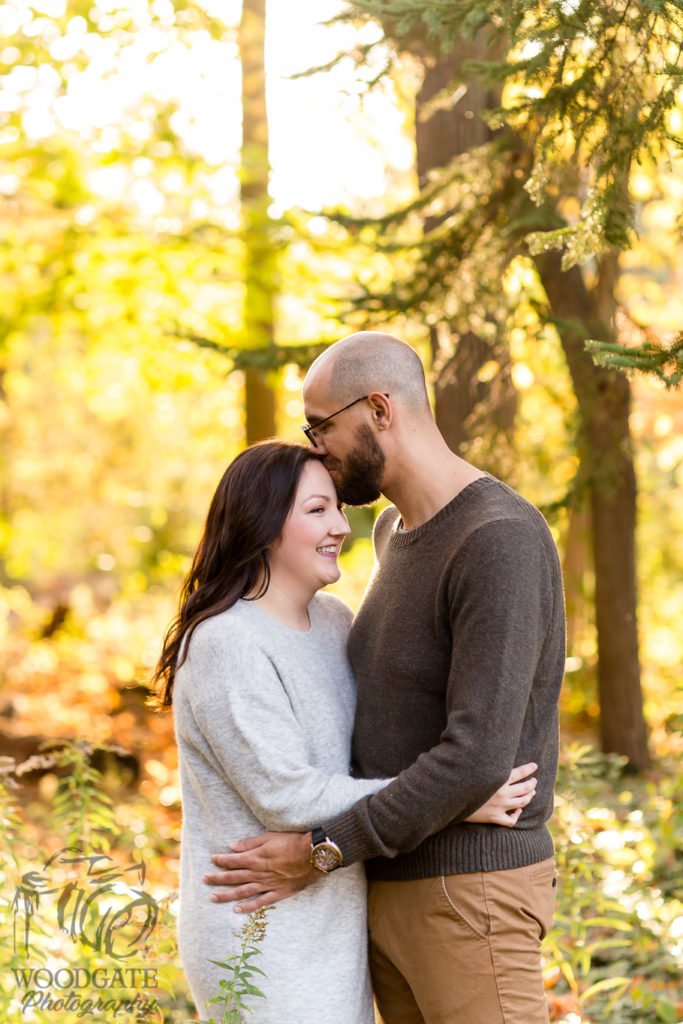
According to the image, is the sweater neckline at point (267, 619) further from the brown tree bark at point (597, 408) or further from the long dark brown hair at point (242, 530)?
the brown tree bark at point (597, 408)

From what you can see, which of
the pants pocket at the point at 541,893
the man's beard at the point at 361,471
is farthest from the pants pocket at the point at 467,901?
the man's beard at the point at 361,471

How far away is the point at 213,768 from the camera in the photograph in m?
2.53

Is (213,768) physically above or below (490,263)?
below

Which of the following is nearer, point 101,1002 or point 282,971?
point 282,971

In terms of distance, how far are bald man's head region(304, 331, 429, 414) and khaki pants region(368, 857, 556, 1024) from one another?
127 cm

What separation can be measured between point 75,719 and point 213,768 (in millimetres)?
7189

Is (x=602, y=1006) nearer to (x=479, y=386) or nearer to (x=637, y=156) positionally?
(x=637, y=156)

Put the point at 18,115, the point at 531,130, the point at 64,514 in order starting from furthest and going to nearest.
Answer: the point at 64,514 < the point at 18,115 < the point at 531,130

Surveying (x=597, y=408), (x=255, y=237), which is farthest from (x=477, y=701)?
(x=255, y=237)

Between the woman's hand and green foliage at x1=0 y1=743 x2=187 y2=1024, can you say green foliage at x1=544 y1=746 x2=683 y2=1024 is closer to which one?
the woman's hand

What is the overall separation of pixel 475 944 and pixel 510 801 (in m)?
0.36

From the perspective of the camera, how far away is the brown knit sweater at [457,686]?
225 cm

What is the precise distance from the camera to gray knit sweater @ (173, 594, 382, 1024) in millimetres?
2418

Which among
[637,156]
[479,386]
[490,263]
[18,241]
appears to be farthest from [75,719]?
[637,156]
